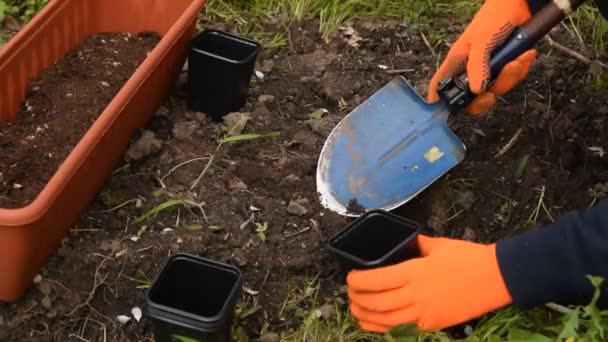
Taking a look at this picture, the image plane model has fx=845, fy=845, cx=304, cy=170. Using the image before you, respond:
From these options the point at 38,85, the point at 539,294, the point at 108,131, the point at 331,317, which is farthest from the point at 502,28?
the point at 38,85

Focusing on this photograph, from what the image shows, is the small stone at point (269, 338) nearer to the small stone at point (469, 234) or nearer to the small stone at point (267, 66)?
the small stone at point (469, 234)

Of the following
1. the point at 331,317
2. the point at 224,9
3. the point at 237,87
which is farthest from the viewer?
the point at 224,9

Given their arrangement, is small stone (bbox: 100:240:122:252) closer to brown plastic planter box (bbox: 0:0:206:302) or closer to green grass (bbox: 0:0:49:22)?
brown plastic planter box (bbox: 0:0:206:302)

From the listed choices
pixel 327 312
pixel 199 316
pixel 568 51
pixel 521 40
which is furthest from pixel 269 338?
pixel 568 51

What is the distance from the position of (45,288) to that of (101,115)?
44cm

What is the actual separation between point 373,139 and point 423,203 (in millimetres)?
232

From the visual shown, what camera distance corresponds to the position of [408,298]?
192cm

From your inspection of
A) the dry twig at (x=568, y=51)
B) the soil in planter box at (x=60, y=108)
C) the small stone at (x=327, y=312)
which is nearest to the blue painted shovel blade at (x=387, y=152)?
the small stone at (x=327, y=312)

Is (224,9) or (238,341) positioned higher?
(224,9)

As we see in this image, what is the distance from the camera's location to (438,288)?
1.91m

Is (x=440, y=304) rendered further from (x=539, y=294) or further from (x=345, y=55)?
(x=345, y=55)

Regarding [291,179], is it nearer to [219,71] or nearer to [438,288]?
[219,71]

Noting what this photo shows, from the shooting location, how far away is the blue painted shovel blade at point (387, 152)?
234cm

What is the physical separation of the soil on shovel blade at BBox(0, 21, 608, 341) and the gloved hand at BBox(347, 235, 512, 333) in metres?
0.21
